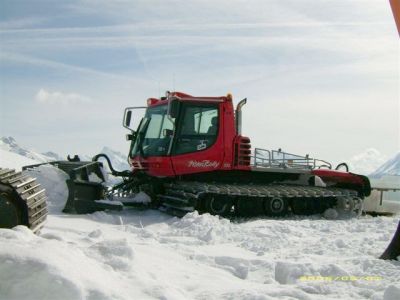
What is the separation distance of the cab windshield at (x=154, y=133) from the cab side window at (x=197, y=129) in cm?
29

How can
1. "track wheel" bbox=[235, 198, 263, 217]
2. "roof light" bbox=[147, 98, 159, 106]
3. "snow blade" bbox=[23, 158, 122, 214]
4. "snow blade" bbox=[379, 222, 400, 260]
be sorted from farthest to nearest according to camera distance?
"roof light" bbox=[147, 98, 159, 106]
"track wheel" bbox=[235, 198, 263, 217]
"snow blade" bbox=[23, 158, 122, 214]
"snow blade" bbox=[379, 222, 400, 260]

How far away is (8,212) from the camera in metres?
5.42

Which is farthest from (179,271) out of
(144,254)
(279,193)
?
(279,193)

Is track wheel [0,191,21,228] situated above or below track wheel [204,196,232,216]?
above

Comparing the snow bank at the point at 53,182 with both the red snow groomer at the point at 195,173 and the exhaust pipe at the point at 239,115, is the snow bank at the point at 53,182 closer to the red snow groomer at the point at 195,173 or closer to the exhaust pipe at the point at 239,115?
the red snow groomer at the point at 195,173

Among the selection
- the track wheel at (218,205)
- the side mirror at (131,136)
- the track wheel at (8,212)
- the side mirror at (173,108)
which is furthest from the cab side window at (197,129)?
the track wheel at (8,212)

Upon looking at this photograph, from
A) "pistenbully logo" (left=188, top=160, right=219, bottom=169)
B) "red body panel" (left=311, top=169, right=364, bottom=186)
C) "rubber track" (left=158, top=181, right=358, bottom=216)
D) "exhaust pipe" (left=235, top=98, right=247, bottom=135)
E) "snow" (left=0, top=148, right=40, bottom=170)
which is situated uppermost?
"exhaust pipe" (left=235, top=98, right=247, bottom=135)

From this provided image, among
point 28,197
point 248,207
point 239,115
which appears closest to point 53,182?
point 248,207

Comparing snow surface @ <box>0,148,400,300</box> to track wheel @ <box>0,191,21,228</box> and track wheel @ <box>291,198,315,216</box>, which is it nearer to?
track wheel @ <box>0,191,21,228</box>

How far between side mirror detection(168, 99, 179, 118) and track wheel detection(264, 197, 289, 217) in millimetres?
2991

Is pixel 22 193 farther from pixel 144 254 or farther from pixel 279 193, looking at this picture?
pixel 279 193

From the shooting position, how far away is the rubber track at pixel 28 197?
5.49 metres

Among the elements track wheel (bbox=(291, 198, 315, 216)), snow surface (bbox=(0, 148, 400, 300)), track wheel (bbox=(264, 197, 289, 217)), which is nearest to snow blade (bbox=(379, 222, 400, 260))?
snow surface (bbox=(0, 148, 400, 300))

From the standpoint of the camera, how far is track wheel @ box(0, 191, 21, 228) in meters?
5.41
